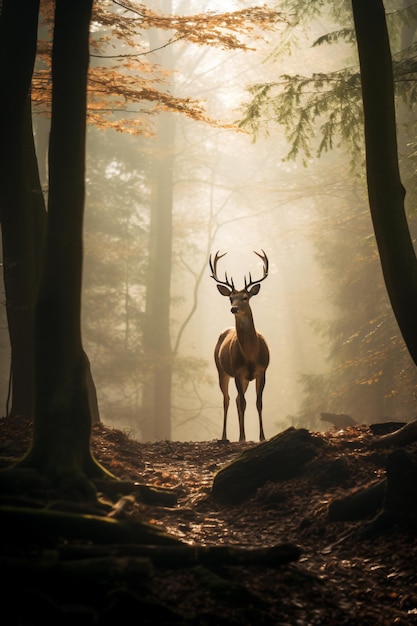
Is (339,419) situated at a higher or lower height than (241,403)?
higher

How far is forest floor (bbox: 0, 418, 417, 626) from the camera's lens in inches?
176

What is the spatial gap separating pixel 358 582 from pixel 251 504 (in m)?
1.99

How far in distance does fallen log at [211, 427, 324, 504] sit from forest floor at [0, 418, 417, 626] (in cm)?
12

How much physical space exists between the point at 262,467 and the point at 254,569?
8.46 feet

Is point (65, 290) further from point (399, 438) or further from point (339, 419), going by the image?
point (339, 419)

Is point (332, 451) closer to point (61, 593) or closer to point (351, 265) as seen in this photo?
point (61, 593)

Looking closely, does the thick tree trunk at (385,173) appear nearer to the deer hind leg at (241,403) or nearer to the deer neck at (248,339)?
the deer neck at (248,339)

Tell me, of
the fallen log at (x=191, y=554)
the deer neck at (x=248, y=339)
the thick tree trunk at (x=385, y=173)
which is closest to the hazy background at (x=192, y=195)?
the deer neck at (x=248, y=339)

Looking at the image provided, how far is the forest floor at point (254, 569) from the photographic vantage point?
14.7 ft

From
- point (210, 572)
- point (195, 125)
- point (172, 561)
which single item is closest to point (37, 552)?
point (172, 561)

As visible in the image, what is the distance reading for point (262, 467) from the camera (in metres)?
7.94

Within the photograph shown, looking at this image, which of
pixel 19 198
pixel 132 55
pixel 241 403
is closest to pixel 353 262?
pixel 241 403

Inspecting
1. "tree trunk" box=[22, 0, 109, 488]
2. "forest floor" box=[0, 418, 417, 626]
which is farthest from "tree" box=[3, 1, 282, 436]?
"tree trunk" box=[22, 0, 109, 488]

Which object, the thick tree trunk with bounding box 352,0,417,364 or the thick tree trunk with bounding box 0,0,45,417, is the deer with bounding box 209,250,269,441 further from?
the thick tree trunk with bounding box 352,0,417,364
